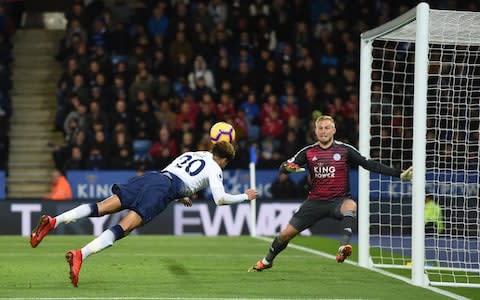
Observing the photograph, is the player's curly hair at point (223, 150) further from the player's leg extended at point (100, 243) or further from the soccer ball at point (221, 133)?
the player's leg extended at point (100, 243)

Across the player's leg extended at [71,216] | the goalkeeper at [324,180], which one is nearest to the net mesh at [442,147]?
the goalkeeper at [324,180]

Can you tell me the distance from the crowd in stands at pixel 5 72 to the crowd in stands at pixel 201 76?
42.5 inches

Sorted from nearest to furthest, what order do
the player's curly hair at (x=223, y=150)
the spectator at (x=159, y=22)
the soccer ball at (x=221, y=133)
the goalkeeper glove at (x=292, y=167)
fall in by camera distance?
the player's curly hair at (x=223, y=150), the soccer ball at (x=221, y=133), the goalkeeper glove at (x=292, y=167), the spectator at (x=159, y=22)

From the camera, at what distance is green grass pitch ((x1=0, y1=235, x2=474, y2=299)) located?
10008mm

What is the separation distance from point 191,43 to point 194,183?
13767mm

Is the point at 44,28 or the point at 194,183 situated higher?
the point at 44,28

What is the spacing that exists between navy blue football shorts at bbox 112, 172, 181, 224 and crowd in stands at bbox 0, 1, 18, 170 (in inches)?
502

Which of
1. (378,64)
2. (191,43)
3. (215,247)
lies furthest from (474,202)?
(191,43)

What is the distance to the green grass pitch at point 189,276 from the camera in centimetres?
1001

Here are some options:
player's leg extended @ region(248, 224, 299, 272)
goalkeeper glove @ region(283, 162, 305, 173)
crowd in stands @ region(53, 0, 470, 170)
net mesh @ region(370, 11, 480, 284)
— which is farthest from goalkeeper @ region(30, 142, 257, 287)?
crowd in stands @ region(53, 0, 470, 170)

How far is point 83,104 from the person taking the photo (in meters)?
23.0

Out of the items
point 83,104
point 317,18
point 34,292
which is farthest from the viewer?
point 317,18

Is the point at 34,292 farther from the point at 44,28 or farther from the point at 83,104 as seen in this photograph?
the point at 44,28

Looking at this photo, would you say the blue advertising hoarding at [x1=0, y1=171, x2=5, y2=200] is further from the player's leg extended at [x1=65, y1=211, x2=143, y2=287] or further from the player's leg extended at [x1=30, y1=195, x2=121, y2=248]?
the player's leg extended at [x1=65, y1=211, x2=143, y2=287]
